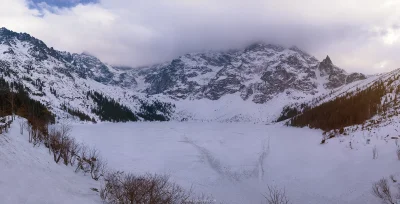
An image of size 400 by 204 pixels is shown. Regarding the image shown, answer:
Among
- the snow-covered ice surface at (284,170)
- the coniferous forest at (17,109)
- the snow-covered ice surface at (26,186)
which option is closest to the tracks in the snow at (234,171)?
the snow-covered ice surface at (284,170)

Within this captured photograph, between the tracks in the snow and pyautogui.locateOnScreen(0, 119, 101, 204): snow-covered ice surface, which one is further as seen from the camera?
the tracks in the snow

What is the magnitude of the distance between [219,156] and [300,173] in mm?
19738

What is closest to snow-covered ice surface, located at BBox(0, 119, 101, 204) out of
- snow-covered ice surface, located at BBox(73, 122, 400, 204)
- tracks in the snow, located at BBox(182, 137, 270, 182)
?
snow-covered ice surface, located at BBox(73, 122, 400, 204)

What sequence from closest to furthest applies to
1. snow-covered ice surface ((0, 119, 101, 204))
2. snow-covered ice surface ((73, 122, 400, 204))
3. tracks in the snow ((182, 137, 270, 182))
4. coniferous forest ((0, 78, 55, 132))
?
1. snow-covered ice surface ((0, 119, 101, 204))
2. snow-covered ice surface ((73, 122, 400, 204))
3. tracks in the snow ((182, 137, 270, 182))
4. coniferous forest ((0, 78, 55, 132))

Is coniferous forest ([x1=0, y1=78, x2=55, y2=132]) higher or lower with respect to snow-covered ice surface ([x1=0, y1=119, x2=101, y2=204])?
higher

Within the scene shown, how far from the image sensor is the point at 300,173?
145 feet

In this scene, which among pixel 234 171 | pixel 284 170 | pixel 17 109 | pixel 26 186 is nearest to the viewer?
pixel 26 186

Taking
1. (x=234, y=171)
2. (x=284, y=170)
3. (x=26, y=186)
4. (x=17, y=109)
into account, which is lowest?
(x=234, y=171)

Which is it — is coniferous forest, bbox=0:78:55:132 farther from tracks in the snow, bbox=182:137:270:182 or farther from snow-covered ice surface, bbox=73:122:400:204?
tracks in the snow, bbox=182:137:270:182

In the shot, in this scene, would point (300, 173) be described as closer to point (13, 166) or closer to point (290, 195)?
point (290, 195)

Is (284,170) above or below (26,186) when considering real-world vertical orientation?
below

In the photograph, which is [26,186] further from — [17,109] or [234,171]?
[17,109]

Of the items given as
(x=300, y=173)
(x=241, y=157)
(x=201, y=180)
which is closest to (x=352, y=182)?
(x=300, y=173)

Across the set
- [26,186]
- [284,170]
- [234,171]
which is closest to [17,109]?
[234,171]
